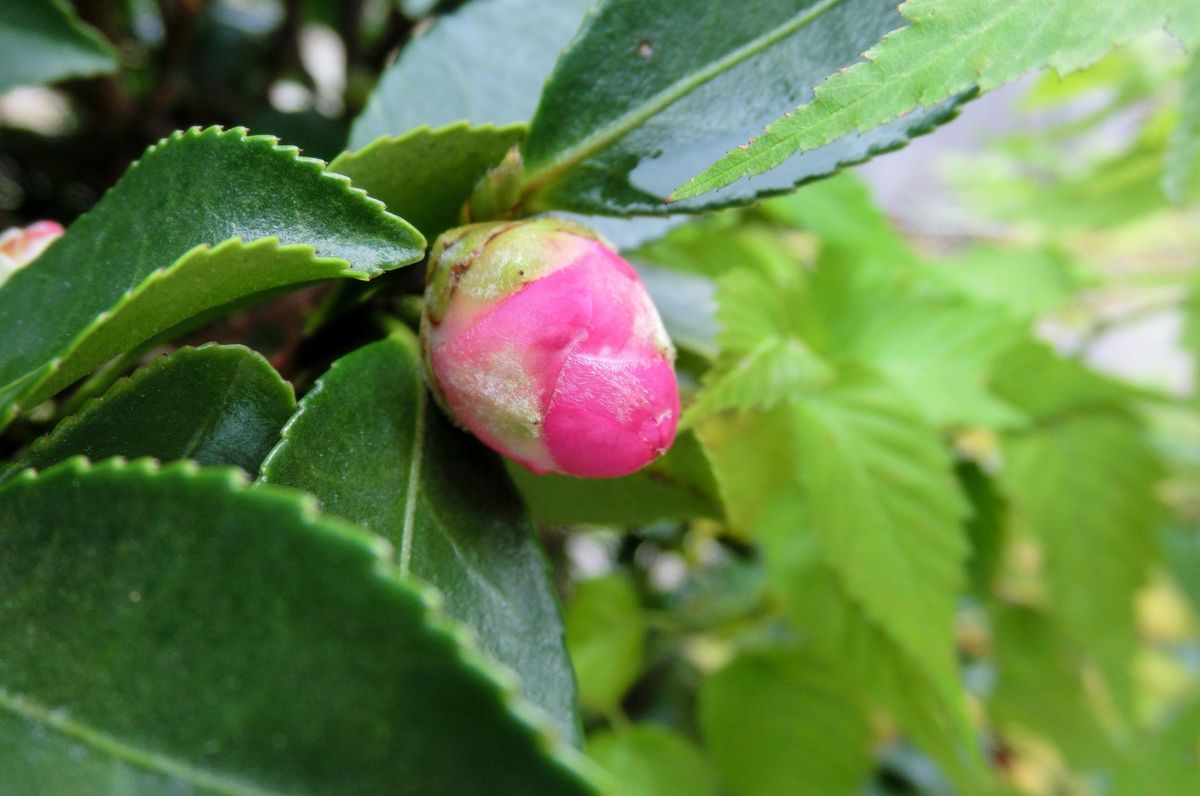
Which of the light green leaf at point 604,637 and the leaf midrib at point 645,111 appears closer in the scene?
the leaf midrib at point 645,111

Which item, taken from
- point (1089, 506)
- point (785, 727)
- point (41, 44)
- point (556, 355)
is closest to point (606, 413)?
point (556, 355)

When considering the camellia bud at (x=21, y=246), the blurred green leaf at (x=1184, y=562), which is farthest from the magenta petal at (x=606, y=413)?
the blurred green leaf at (x=1184, y=562)

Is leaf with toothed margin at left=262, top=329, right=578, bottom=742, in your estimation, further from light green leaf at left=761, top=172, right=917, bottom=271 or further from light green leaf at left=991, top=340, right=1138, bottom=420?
light green leaf at left=991, top=340, right=1138, bottom=420

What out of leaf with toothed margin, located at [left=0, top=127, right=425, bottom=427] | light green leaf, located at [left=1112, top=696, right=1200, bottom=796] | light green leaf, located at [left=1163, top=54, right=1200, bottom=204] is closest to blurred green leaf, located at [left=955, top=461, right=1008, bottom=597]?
light green leaf, located at [left=1112, top=696, right=1200, bottom=796]

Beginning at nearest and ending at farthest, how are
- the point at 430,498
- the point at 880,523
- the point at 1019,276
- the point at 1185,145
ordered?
the point at 430,498 < the point at 1185,145 < the point at 880,523 < the point at 1019,276

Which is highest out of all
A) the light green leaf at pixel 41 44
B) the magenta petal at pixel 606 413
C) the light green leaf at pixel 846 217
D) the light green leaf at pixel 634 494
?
the light green leaf at pixel 41 44

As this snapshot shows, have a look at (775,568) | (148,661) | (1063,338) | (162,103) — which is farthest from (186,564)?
(1063,338)

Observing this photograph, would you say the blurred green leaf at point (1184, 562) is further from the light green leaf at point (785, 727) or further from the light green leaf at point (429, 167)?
the light green leaf at point (429, 167)

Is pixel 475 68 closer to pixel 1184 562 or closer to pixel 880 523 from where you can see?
pixel 880 523
